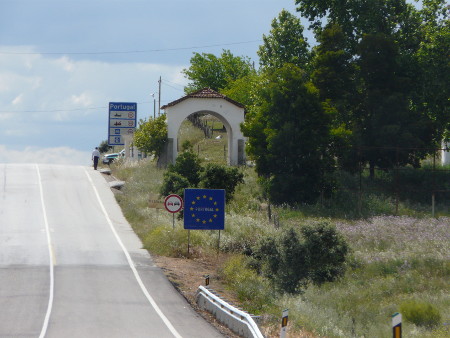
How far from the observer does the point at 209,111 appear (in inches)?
2253

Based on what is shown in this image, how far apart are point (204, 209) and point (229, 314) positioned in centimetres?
1118

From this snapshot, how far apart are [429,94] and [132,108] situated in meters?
26.6

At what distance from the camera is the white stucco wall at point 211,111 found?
56.7m

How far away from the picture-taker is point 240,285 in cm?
2458

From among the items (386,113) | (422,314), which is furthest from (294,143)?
(422,314)

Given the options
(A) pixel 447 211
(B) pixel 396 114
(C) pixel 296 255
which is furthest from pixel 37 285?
(B) pixel 396 114

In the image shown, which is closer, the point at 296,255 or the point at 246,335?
the point at 246,335

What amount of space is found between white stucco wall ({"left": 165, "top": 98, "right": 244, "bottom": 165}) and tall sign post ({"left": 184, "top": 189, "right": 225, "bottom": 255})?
27.3 metres

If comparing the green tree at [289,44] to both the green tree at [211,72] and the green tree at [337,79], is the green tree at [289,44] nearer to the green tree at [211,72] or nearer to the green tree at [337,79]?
the green tree at [337,79]

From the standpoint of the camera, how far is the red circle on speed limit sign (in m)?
31.0

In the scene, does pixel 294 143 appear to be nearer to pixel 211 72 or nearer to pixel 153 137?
pixel 153 137

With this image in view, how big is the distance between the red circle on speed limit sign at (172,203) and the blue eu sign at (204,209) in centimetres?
161

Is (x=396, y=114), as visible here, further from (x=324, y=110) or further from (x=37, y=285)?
(x=37, y=285)

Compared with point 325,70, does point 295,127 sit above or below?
below
